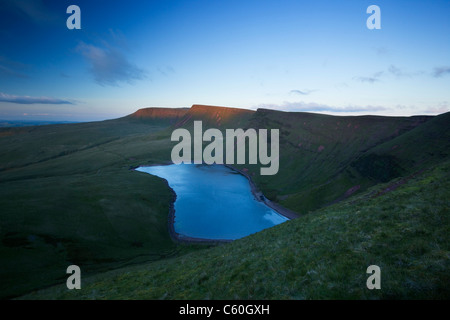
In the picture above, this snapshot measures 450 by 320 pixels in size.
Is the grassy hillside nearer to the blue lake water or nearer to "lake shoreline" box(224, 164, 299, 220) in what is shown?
the blue lake water

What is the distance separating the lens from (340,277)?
7.00 m

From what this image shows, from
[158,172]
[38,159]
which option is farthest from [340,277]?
[38,159]

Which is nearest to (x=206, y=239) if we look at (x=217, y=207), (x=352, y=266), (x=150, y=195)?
(x=217, y=207)

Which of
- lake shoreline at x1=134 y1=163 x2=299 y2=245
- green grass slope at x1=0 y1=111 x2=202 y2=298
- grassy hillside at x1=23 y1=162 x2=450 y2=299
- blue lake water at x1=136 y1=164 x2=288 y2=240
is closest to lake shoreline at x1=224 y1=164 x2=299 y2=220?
lake shoreline at x1=134 y1=163 x2=299 y2=245

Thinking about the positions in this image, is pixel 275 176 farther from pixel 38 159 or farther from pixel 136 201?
pixel 38 159

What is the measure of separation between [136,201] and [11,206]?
27366mm

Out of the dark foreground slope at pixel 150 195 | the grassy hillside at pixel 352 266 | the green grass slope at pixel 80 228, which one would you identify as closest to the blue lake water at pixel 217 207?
the dark foreground slope at pixel 150 195

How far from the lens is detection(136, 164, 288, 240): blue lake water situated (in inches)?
2138

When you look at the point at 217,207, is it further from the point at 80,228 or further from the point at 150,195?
the point at 80,228

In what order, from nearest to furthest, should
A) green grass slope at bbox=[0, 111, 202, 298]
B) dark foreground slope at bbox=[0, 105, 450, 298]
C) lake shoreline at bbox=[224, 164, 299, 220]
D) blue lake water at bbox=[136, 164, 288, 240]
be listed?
green grass slope at bbox=[0, 111, 202, 298]
dark foreground slope at bbox=[0, 105, 450, 298]
blue lake water at bbox=[136, 164, 288, 240]
lake shoreline at bbox=[224, 164, 299, 220]

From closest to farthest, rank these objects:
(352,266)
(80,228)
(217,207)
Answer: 1. (352,266)
2. (80,228)
3. (217,207)

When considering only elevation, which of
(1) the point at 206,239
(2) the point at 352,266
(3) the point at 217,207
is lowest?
(1) the point at 206,239

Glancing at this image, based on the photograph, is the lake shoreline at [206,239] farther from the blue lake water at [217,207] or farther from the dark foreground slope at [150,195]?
the dark foreground slope at [150,195]

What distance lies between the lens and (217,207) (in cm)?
6944
